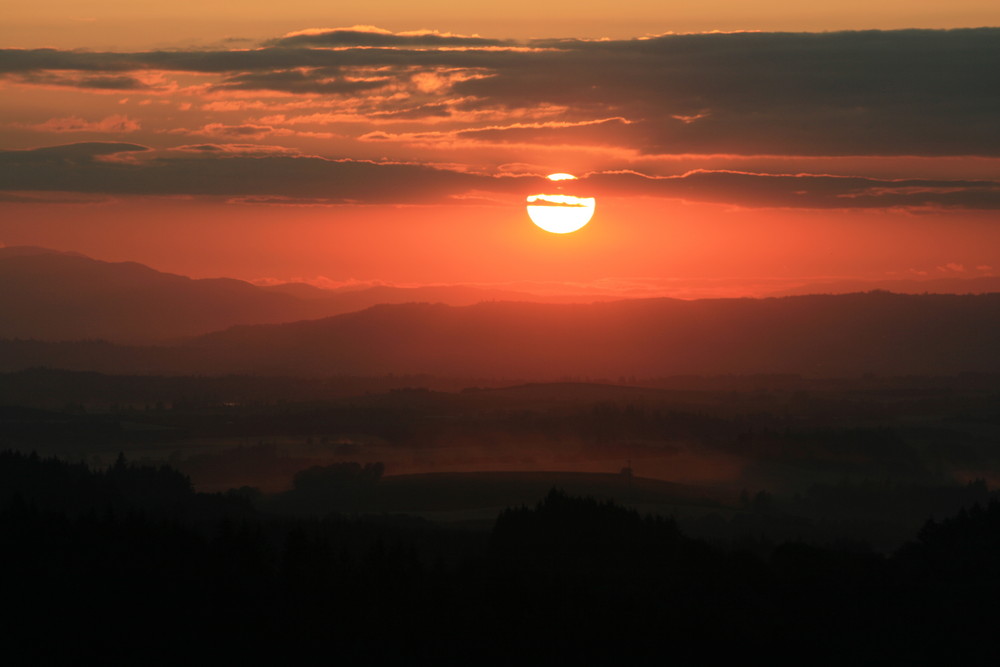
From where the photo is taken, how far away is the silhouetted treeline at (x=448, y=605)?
71.8m

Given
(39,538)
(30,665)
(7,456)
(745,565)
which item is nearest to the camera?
(30,665)

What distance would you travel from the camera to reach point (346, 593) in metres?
79.8

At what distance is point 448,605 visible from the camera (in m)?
78.7

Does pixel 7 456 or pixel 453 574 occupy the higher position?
pixel 7 456

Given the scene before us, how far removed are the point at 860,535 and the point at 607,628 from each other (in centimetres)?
12116

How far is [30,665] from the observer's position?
6631 centimetres

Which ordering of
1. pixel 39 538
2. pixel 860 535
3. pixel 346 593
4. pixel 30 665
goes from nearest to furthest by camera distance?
1. pixel 30 665
2. pixel 346 593
3. pixel 39 538
4. pixel 860 535

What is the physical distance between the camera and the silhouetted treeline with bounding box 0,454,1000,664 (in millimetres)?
71812

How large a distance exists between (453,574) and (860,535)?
364ft

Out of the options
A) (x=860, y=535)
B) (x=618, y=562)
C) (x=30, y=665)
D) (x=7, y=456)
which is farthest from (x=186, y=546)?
(x=860, y=535)

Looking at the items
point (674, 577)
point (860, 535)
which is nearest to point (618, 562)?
point (674, 577)

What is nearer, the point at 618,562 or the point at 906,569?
the point at 906,569

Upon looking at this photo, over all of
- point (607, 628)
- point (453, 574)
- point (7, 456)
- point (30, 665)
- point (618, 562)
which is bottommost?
point (30, 665)

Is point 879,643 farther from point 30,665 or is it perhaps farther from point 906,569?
point 30,665
